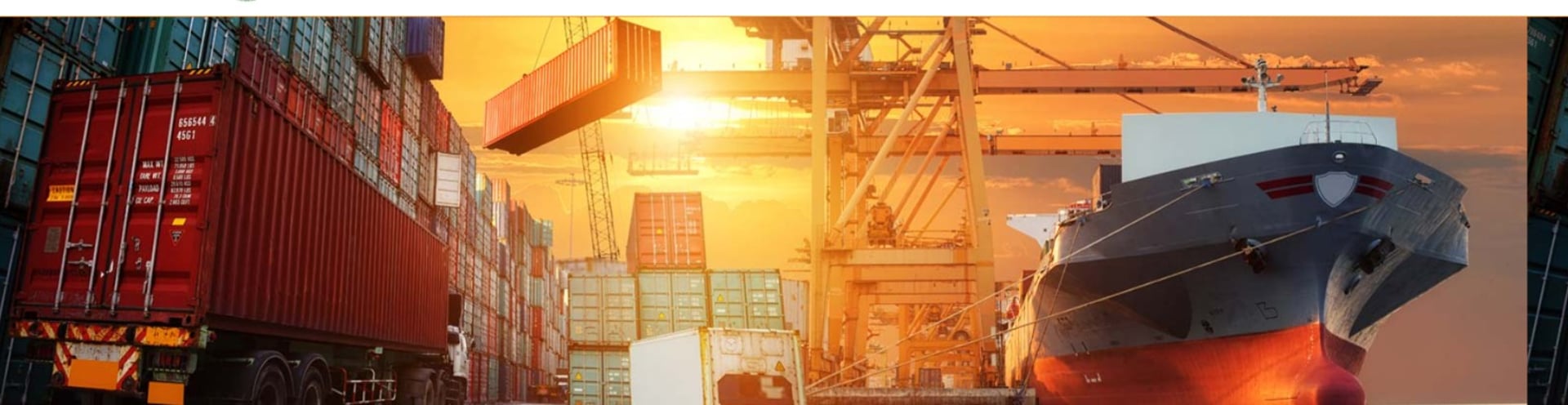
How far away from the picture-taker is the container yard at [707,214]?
11031 mm

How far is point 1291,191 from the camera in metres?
16.0

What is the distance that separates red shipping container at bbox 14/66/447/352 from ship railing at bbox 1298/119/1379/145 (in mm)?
14382

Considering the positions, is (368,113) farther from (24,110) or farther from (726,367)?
(726,367)

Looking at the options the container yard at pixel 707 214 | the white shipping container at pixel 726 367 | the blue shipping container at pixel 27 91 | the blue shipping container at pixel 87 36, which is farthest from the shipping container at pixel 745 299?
the blue shipping container at pixel 27 91

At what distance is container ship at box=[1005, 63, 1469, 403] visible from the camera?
1573 cm

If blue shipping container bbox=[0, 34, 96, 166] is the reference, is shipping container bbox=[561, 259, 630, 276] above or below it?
above

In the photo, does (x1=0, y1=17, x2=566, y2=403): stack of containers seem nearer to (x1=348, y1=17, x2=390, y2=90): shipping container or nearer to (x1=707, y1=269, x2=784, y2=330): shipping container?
(x1=348, y1=17, x2=390, y2=90): shipping container

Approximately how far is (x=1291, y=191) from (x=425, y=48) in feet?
59.1

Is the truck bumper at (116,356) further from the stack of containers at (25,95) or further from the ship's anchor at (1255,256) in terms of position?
the ship's anchor at (1255,256)

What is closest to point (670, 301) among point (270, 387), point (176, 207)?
point (270, 387)

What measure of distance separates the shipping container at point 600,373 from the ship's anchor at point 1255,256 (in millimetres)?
12543

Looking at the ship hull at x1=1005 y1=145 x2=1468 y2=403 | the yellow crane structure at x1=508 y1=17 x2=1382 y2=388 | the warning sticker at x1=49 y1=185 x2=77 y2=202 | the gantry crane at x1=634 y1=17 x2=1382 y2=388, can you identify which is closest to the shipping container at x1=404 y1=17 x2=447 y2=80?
the yellow crane structure at x1=508 y1=17 x2=1382 y2=388
